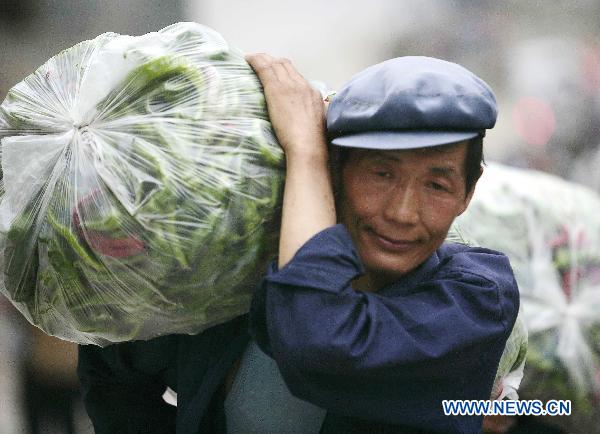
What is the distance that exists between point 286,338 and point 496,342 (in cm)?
51

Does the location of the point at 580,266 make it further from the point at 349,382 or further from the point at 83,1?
the point at 83,1

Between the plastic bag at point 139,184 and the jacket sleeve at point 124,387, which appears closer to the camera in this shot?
the plastic bag at point 139,184

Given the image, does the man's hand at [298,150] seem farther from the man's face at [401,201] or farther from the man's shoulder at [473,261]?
the man's shoulder at [473,261]

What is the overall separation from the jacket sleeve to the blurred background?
2578 mm

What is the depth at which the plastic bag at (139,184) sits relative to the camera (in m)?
1.50

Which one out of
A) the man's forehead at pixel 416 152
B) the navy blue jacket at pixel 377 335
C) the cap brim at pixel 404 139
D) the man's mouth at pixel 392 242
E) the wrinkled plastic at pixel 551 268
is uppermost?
the cap brim at pixel 404 139

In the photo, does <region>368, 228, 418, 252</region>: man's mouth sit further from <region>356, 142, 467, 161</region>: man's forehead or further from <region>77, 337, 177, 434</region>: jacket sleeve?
<region>77, 337, 177, 434</region>: jacket sleeve

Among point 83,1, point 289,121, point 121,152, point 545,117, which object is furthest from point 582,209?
point 83,1

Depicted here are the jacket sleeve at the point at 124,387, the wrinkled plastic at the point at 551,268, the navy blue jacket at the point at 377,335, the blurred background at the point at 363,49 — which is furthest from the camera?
the blurred background at the point at 363,49

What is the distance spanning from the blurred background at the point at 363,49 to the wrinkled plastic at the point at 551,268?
2.80 m

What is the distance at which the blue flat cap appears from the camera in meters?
1.56

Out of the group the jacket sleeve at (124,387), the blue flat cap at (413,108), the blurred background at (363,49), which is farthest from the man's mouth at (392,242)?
the blurred background at (363,49)

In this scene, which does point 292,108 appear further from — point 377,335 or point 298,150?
point 377,335

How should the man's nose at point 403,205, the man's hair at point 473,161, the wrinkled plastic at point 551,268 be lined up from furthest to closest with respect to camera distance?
the wrinkled plastic at point 551,268
the man's hair at point 473,161
the man's nose at point 403,205
